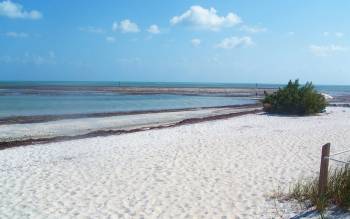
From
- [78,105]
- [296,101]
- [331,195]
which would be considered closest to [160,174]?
[331,195]

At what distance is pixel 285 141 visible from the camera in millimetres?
13422

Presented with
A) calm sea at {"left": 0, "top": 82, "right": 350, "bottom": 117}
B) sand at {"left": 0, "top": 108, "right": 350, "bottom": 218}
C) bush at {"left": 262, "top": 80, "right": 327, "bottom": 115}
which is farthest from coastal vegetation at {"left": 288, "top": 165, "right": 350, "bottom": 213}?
calm sea at {"left": 0, "top": 82, "right": 350, "bottom": 117}

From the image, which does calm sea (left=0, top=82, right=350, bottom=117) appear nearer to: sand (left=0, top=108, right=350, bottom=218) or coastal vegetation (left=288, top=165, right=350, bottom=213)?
sand (left=0, top=108, right=350, bottom=218)

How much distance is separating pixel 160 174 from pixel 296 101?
1679cm

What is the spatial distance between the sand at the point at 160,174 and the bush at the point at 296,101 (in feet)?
29.3

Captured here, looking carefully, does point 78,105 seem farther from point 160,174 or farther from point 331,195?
point 331,195

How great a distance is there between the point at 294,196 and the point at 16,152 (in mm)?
8138

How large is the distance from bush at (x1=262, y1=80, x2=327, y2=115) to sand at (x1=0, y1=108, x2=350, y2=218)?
8.93 meters

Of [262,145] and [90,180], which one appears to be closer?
[90,180]

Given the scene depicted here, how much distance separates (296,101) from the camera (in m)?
24.1

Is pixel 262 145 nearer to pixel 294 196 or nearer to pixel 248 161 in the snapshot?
pixel 248 161

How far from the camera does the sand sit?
6668 mm

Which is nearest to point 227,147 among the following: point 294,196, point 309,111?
point 294,196

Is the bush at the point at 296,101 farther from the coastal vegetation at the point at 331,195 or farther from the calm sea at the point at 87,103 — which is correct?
the coastal vegetation at the point at 331,195
